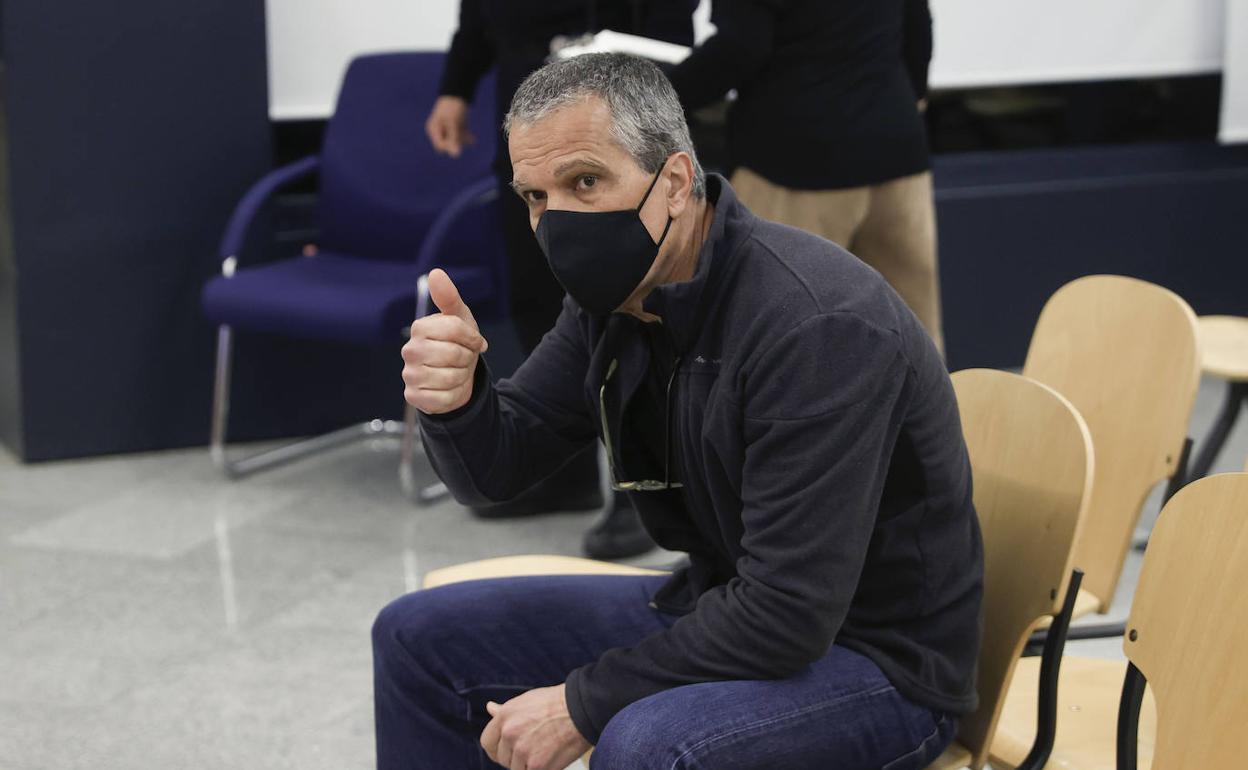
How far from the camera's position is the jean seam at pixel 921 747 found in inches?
60.9

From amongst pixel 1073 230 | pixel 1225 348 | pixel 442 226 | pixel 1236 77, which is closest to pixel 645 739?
pixel 1225 348

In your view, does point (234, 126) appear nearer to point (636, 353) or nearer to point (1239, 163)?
point (636, 353)

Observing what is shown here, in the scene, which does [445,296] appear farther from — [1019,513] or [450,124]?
[450,124]

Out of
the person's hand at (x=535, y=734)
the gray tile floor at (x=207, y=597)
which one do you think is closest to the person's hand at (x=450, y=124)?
the gray tile floor at (x=207, y=597)

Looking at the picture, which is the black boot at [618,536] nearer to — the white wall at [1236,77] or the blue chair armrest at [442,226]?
the blue chair armrest at [442,226]

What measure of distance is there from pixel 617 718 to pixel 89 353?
2.75 m

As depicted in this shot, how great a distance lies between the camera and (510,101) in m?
3.06

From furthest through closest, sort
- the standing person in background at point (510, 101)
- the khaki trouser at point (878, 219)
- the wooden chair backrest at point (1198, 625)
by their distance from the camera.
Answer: the standing person in background at point (510, 101)
the khaki trouser at point (878, 219)
the wooden chair backrest at point (1198, 625)

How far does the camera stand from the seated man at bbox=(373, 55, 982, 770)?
57.9 inches

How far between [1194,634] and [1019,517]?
30 cm

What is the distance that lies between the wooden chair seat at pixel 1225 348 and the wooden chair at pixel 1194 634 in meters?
1.52

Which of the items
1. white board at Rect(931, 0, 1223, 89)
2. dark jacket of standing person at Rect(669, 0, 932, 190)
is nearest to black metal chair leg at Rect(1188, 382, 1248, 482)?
dark jacket of standing person at Rect(669, 0, 932, 190)

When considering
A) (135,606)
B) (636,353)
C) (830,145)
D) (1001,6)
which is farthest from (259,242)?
(636,353)

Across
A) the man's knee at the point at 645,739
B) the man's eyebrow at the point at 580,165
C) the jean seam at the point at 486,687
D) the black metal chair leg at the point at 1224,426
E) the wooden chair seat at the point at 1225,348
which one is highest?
the man's eyebrow at the point at 580,165
